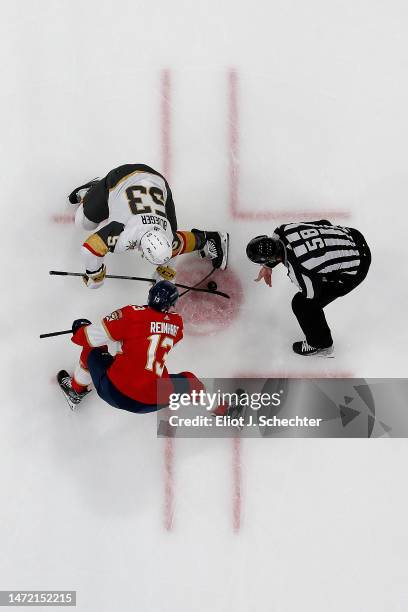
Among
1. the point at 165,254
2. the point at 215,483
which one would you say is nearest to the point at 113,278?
the point at 165,254

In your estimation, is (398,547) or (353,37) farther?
(353,37)

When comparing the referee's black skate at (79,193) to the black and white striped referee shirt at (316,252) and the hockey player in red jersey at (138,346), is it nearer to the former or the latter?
the hockey player in red jersey at (138,346)

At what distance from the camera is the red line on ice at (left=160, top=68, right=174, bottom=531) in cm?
486

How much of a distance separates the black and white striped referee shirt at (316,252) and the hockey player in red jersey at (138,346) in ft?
2.75

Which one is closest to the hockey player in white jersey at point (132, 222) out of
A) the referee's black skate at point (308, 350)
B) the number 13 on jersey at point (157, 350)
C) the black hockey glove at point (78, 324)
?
the black hockey glove at point (78, 324)

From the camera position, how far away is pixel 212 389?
4941 millimetres

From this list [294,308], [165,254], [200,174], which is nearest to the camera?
[165,254]

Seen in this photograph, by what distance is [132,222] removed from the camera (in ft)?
13.6

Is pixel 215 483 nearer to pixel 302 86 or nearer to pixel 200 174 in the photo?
pixel 200 174

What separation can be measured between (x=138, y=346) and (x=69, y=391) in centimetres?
96

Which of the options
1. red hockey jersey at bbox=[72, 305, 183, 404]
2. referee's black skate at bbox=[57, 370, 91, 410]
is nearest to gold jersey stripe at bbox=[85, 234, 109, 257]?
red hockey jersey at bbox=[72, 305, 183, 404]

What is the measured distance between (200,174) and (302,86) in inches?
45.2

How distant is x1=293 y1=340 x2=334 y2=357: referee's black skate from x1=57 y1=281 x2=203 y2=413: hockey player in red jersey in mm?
1116

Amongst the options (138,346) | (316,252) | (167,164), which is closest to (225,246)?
(167,164)
